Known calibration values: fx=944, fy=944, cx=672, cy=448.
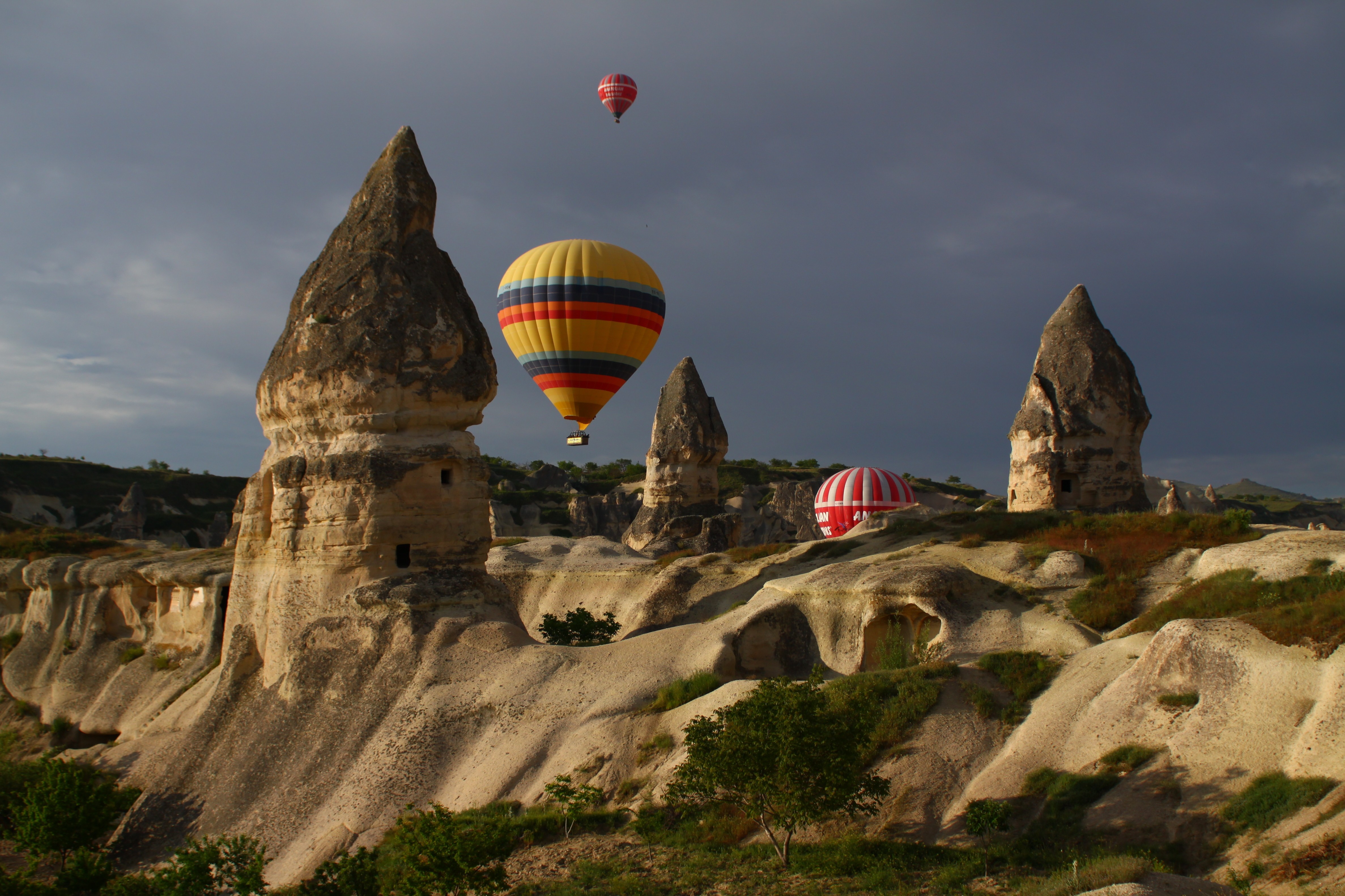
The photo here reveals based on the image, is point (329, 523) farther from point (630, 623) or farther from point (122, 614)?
point (122, 614)

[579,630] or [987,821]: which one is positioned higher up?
[579,630]

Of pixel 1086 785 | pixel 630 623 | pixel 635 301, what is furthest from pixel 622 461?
pixel 1086 785

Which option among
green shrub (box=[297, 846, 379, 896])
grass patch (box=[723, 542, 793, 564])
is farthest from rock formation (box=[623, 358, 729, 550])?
green shrub (box=[297, 846, 379, 896])

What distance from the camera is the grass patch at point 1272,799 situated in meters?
8.73

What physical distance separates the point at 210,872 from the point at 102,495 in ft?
211

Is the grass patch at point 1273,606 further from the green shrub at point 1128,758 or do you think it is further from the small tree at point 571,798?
the small tree at point 571,798

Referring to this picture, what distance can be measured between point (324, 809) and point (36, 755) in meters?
13.1

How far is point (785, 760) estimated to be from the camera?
9672mm

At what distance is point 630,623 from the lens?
2428 centimetres

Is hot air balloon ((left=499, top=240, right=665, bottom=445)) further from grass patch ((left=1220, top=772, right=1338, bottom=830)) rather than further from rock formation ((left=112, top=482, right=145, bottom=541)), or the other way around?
rock formation ((left=112, top=482, right=145, bottom=541))

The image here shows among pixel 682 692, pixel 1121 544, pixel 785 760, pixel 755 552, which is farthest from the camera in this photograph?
pixel 755 552

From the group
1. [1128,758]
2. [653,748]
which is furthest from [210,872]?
[1128,758]

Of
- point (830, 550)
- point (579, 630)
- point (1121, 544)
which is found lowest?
point (579, 630)

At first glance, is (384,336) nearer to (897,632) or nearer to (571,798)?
(571,798)
